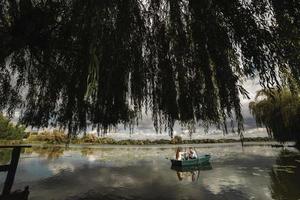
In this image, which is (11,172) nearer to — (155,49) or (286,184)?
(155,49)

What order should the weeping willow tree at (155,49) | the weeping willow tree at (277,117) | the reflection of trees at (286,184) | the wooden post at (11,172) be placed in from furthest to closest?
1. the weeping willow tree at (277,117)
2. the reflection of trees at (286,184)
3. the wooden post at (11,172)
4. the weeping willow tree at (155,49)

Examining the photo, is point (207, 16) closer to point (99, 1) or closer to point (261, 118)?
point (99, 1)

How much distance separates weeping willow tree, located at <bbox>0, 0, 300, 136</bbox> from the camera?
10.6 feet

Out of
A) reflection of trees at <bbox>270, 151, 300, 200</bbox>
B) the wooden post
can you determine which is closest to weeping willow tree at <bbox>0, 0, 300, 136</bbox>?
the wooden post

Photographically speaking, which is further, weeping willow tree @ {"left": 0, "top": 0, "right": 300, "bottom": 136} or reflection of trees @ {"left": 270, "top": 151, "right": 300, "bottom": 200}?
reflection of trees @ {"left": 270, "top": 151, "right": 300, "bottom": 200}

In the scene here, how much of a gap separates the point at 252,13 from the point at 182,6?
0.76 meters

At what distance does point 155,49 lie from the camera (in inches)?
154

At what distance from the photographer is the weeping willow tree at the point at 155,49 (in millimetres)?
3238

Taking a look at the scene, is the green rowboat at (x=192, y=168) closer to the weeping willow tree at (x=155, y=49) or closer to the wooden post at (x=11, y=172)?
the wooden post at (x=11, y=172)

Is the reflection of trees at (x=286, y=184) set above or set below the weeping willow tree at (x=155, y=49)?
below

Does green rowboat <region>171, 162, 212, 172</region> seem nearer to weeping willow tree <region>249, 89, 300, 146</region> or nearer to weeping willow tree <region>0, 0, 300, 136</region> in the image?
weeping willow tree <region>249, 89, 300, 146</region>

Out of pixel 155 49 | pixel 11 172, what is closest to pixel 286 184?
pixel 11 172

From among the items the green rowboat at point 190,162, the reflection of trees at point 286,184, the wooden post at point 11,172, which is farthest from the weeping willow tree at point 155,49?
the green rowboat at point 190,162

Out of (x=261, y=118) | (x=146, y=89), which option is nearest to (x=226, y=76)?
(x=146, y=89)
